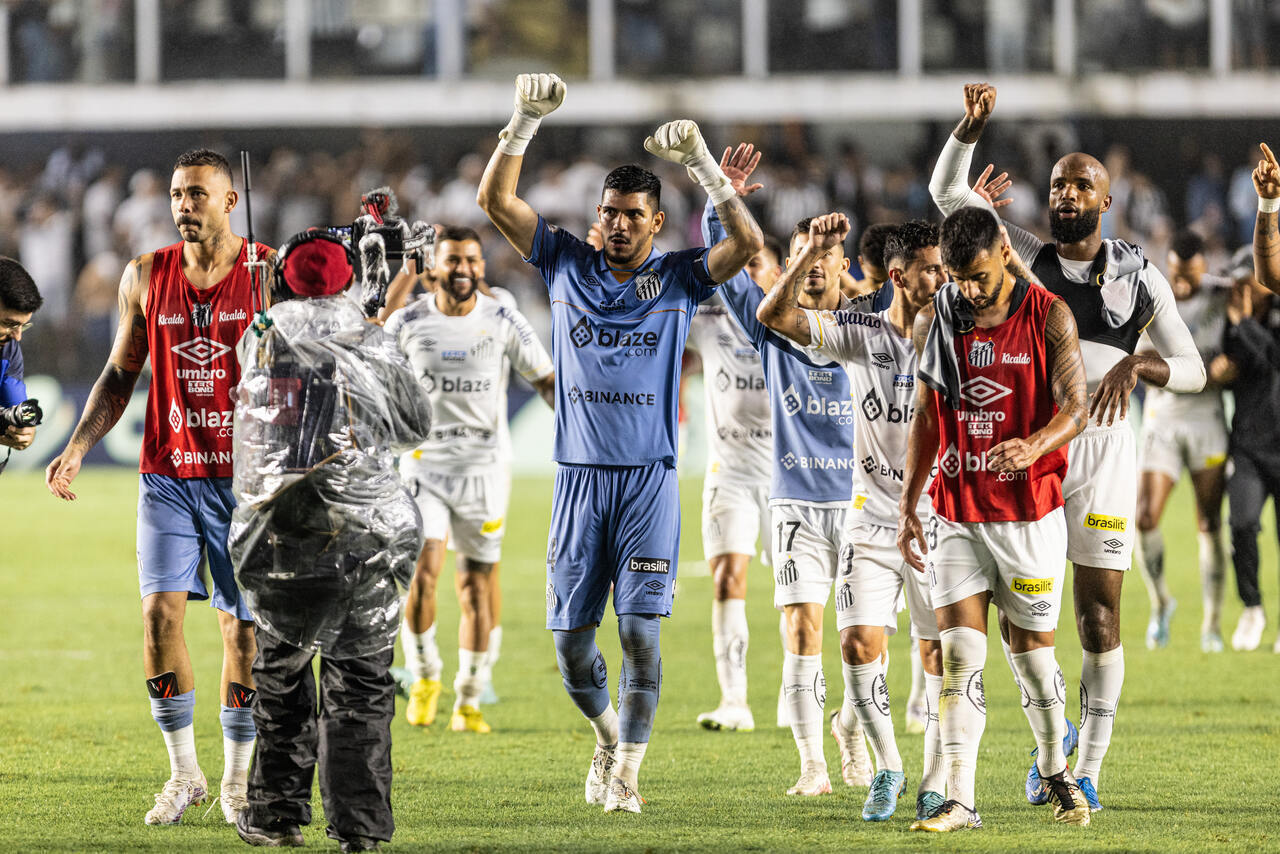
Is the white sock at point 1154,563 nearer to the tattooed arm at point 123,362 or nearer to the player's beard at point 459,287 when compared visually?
the player's beard at point 459,287

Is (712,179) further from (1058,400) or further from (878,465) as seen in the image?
(1058,400)

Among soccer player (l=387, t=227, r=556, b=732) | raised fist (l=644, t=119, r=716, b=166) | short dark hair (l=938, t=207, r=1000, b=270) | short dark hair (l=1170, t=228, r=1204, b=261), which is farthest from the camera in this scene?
short dark hair (l=1170, t=228, r=1204, b=261)

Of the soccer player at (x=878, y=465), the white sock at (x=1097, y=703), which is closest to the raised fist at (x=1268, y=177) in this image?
the soccer player at (x=878, y=465)

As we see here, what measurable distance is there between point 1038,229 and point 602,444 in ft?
60.2

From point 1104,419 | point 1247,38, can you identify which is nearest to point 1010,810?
point 1104,419

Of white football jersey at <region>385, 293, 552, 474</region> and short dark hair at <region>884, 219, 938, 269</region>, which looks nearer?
short dark hair at <region>884, 219, 938, 269</region>

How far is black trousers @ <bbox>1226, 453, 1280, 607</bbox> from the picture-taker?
1151 cm

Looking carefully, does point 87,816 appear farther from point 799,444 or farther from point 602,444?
point 799,444

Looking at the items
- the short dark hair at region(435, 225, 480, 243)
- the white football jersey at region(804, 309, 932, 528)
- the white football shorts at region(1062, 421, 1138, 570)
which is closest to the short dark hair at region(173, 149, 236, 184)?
the white football jersey at region(804, 309, 932, 528)

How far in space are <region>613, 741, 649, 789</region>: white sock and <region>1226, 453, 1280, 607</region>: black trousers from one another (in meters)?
6.32

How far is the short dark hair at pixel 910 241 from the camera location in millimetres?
6961

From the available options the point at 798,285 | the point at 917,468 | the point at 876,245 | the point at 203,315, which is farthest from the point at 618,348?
the point at 203,315

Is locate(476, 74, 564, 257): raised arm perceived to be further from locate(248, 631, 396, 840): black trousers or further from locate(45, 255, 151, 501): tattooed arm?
locate(248, 631, 396, 840): black trousers

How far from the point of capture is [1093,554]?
6715mm
